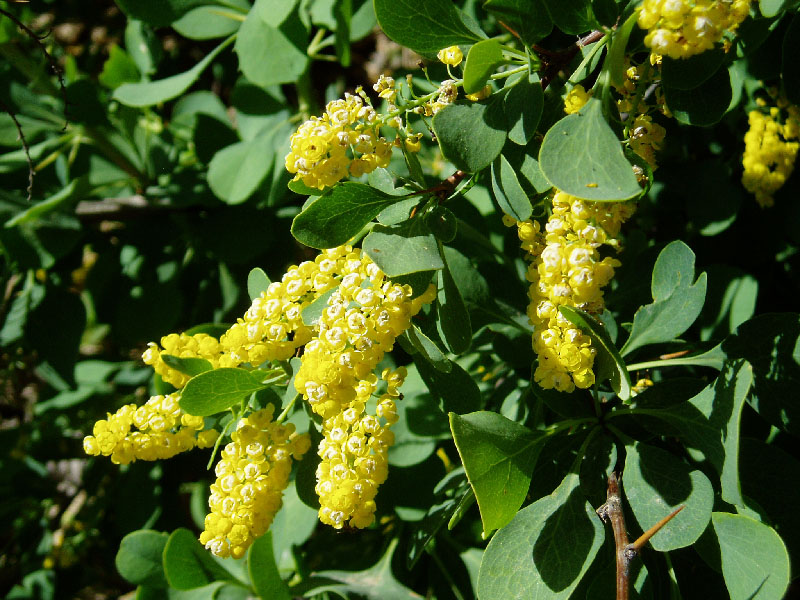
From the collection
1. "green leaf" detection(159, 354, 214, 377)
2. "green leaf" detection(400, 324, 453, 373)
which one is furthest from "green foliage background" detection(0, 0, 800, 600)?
"green leaf" detection(159, 354, 214, 377)

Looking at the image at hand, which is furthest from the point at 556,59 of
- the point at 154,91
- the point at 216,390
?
the point at 154,91

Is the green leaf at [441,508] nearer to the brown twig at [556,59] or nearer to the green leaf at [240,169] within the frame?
the brown twig at [556,59]

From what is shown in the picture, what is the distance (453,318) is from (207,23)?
138 centimetres

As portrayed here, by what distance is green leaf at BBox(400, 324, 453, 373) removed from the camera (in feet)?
3.78

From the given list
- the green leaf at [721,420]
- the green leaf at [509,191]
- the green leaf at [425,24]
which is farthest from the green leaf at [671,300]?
the green leaf at [425,24]

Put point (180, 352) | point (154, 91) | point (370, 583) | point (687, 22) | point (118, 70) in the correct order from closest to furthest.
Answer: point (687, 22) < point (180, 352) < point (370, 583) < point (154, 91) < point (118, 70)

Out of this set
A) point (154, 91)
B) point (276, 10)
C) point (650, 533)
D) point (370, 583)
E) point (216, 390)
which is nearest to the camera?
point (650, 533)

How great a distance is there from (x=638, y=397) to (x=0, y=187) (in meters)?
1.98

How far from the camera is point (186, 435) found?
136 cm

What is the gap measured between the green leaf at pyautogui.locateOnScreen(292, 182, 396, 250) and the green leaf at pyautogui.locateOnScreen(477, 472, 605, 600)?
1.89 feet

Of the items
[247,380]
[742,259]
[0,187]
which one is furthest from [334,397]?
[0,187]

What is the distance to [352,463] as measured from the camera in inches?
45.6

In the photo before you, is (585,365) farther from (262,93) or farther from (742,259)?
(262,93)

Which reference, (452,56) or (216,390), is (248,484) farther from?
(452,56)
